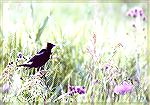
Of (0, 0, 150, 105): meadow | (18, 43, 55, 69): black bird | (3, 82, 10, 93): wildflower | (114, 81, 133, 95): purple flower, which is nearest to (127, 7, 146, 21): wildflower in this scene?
(0, 0, 150, 105): meadow

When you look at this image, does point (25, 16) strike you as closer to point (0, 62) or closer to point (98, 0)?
point (0, 62)

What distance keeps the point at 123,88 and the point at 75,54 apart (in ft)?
0.84

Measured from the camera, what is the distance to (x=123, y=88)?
152 cm

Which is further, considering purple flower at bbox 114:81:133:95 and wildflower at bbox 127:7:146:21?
wildflower at bbox 127:7:146:21

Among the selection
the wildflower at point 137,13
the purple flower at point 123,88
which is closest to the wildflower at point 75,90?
the purple flower at point 123,88

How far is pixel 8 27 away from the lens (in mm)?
1570

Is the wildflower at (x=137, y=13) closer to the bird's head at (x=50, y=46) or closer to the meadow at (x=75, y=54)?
the meadow at (x=75, y=54)

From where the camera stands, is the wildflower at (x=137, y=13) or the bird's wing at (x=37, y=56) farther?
the wildflower at (x=137, y=13)

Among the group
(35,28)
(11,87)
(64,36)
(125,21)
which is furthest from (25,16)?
(125,21)

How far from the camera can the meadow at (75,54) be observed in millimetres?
1478

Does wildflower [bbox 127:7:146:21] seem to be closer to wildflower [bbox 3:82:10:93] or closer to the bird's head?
the bird's head

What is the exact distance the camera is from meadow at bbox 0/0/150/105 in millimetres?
1478

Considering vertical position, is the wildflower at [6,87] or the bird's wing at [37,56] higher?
the bird's wing at [37,56]

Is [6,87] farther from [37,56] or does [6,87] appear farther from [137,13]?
[137,13]
